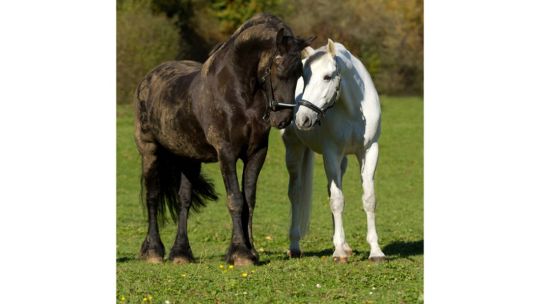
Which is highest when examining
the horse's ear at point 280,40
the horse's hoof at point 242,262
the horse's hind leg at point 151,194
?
the horse's ear at point 280,40

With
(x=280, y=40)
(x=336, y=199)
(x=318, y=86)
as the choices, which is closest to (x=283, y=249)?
(x=336, y=199)

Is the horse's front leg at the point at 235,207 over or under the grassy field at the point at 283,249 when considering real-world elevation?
over

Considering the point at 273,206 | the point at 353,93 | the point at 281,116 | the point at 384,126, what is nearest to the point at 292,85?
the point at 281,116

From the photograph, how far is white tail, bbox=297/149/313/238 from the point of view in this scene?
11.8m

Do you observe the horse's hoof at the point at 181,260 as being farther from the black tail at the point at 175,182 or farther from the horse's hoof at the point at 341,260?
the horse's hoof at the point at 341,260

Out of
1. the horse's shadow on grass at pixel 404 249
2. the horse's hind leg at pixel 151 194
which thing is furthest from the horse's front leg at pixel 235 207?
the horse's shadow on grass at pixel 404 249

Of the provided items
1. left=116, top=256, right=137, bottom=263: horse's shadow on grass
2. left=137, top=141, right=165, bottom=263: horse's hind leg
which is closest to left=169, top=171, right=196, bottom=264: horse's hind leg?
left=137, top=141, right=165, bottom=263: horse's hind leg

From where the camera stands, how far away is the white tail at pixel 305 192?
11830 mm

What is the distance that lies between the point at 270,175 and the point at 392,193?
11.3 ft

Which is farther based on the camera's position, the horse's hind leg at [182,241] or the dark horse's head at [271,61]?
the horse's hind leg at [182,241]

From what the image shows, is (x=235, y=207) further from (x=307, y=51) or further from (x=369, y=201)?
(x=307, y=51)

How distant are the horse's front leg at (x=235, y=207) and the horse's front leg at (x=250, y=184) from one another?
121mm
